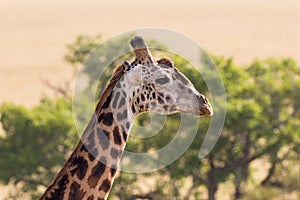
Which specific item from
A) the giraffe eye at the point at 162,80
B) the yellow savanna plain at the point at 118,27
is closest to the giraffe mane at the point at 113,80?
the giraffe eye at the point at 162,80

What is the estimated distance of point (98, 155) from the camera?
8555 mm

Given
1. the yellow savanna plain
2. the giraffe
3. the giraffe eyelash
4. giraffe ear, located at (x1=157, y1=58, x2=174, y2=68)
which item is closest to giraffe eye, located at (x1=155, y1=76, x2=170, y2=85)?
the giraffe

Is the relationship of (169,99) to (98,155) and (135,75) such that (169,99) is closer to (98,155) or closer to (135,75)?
(135,75)

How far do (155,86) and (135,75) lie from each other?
195mm

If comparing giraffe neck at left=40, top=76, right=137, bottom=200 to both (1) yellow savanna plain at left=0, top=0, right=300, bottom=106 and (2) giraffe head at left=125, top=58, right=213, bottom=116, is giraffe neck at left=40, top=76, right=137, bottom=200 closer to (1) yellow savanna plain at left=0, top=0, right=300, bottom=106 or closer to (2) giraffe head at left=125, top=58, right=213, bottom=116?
(2) giraffe head at left=125, top=58, right=213, bottom=116

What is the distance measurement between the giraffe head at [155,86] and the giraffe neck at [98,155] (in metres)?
0.08

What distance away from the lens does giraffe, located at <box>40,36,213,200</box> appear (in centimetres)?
825

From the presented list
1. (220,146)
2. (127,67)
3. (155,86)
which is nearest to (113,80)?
(127,67)

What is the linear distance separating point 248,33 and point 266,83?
51755 millimetres

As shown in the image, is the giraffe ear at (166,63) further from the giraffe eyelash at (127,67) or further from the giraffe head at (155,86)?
the giraffe eyelash at (127,67)

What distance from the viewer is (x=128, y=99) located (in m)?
8.48

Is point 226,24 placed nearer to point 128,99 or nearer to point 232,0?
point 232,0

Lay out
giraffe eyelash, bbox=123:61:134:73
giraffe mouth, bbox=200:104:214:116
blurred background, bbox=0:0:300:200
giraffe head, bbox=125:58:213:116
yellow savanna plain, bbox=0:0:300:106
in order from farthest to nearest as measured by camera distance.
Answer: yellow savanna plain, bbox=0:0:300:106 < blurred background, bbox=0:0:300:200 < giraffe eyelash, bbox=123:61:134:73 < giraffe head, bbox=125:58:213:116 < giraffe mouth, bbox=200:104:214:116

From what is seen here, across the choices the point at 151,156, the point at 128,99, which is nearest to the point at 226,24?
the point at 151,156
